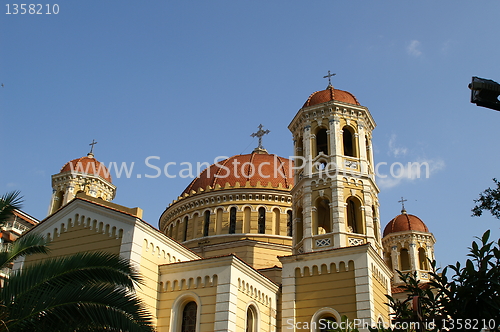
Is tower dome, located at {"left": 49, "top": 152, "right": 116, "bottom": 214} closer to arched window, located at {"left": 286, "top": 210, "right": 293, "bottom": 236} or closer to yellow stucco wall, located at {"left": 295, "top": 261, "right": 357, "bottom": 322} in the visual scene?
arched window, located at {"left": 286, "top": 210, "right": 293, "bottom": 236}

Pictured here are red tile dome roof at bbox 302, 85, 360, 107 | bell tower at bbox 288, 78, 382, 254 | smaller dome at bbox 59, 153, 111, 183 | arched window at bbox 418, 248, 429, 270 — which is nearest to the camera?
bell tower at bbox 288, 78, 382, 254

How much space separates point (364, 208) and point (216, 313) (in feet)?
27.7

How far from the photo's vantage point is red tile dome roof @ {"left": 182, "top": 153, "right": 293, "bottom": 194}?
110 feet

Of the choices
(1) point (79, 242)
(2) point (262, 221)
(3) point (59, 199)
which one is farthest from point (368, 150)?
(3) point (59, 199)

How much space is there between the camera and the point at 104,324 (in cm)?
1134

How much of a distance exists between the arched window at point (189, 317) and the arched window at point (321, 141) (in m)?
10.0

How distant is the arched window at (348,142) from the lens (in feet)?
81.8

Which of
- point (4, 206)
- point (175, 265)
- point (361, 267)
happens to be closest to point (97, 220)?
point (175, 265)

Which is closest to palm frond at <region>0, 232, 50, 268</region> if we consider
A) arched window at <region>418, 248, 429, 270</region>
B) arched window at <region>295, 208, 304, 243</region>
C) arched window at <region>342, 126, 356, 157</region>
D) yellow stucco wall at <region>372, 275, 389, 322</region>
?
yellow stucco wall at <region>372, 275, 389, 322</region>

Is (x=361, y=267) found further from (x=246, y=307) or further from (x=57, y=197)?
(x=57, y=197)

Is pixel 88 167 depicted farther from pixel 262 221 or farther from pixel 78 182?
pixel 262 221

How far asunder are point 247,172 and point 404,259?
14.6 meters

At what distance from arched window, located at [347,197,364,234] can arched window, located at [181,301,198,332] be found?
7672 millimetres

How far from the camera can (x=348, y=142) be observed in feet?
83.8
